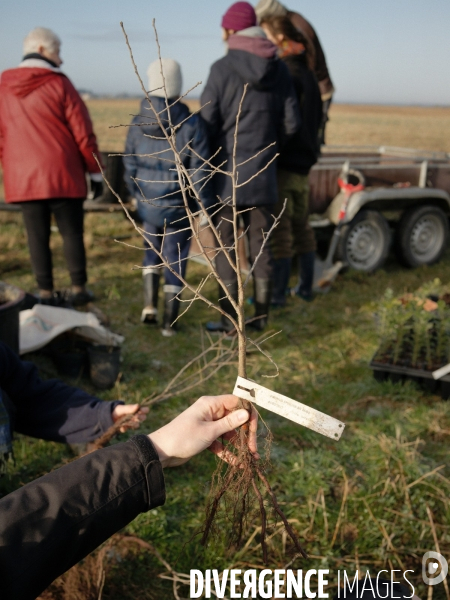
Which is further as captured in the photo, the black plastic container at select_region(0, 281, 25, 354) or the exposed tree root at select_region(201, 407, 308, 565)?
the black plastic container at select_region(0, 281, 25, 354)

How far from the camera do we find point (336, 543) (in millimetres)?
2336

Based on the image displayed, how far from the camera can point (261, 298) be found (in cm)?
461

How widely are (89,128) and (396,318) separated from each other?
275 centimetres

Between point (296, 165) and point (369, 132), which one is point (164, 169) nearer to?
point (296, 165)

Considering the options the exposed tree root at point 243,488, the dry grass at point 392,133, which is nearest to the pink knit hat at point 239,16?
the exposed tree root at point 243,488

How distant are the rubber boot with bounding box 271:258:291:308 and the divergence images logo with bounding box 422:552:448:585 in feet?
10.2

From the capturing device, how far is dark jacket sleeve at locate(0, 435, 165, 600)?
120 cm

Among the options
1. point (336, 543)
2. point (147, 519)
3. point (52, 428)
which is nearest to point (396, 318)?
point (336, 543)

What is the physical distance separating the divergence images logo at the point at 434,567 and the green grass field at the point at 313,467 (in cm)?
5

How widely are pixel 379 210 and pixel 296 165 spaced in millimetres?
1505

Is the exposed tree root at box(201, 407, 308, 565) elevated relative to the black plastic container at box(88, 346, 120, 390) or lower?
elevated

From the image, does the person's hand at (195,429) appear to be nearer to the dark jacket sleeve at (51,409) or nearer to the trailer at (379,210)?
the dark jacket sleeve at (51,409)

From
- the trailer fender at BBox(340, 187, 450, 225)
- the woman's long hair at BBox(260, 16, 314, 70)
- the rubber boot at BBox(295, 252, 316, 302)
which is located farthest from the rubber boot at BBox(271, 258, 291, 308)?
the woman's long hair at BBox(260, 16, 314, 70)

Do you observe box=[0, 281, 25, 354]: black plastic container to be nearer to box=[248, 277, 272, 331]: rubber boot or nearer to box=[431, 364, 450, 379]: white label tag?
box=[248, 277, 272, 331]: rubber boot
